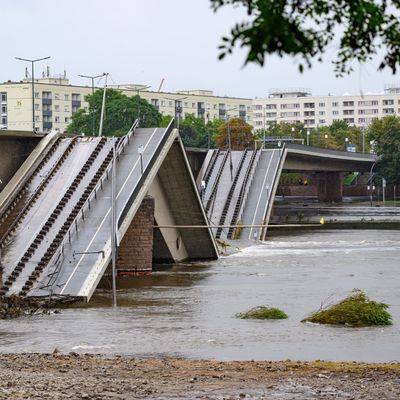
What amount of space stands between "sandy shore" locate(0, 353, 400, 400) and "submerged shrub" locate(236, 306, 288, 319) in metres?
12.0

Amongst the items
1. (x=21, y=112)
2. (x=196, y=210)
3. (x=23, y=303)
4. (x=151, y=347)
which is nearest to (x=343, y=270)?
(x=196, y=210)

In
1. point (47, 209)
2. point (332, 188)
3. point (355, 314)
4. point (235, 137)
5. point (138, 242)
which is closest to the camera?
point (355, 314)

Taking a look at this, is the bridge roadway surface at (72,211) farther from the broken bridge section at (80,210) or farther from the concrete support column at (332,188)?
the concrete support column at (332,188)

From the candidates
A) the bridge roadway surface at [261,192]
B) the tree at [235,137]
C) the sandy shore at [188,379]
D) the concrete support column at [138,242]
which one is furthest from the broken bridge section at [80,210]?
the tree at [235,137]

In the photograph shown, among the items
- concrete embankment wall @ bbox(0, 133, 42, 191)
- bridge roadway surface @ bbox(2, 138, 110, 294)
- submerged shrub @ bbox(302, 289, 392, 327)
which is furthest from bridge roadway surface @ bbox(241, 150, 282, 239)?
submerged shrub @ bbox(302, 289, 392, 327)

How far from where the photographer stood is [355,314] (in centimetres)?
4144

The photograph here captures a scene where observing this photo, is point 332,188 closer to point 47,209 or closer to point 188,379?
point 47,209

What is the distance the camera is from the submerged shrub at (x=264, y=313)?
1735 inches

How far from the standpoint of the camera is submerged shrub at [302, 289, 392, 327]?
135 ft

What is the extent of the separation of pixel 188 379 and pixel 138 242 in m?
37.7

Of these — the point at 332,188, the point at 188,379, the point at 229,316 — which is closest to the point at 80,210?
the point at 229,316

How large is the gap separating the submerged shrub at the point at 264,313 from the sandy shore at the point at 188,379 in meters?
12.0

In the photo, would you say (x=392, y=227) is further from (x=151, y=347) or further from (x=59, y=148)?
(x=151, y=347)

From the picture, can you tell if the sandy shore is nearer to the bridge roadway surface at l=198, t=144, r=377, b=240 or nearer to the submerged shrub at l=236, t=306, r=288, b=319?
the submerged shrub at l=236, t=306, r=288, b=319
